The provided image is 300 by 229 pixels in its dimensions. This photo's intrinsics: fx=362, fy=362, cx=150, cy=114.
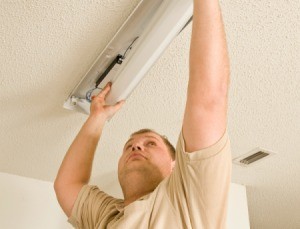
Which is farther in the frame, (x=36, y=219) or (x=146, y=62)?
(x=36, y=219)

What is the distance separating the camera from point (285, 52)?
1.20 m

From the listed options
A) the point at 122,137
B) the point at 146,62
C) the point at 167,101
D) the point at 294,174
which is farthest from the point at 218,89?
the point at 294,174

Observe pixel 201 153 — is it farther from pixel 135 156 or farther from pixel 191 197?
pixel 135 156

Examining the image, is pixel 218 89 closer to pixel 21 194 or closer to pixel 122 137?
pixel 122 137

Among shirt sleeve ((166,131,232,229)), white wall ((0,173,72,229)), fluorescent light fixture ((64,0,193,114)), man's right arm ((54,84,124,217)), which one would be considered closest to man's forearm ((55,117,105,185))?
man's right arm ((54,84,124,217))

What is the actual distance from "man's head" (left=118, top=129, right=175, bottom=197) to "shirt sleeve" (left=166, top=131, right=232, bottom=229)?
234mm

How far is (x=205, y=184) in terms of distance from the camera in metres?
0.83

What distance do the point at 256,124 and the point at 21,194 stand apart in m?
1.26

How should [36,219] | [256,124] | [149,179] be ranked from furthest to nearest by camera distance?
[36,219] → [256,124] → [149,179]

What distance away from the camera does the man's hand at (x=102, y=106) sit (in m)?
1.28

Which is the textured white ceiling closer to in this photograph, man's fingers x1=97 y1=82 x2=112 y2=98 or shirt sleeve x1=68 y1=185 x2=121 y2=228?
man's fingers x1=97 y1=82 x2=112 y2=98

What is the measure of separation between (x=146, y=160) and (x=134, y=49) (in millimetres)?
344

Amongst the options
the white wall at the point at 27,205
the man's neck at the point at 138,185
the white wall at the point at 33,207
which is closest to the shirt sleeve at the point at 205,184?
the man's neck at the point at 138,185

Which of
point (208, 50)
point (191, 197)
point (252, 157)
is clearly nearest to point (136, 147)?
point (191, 197)
